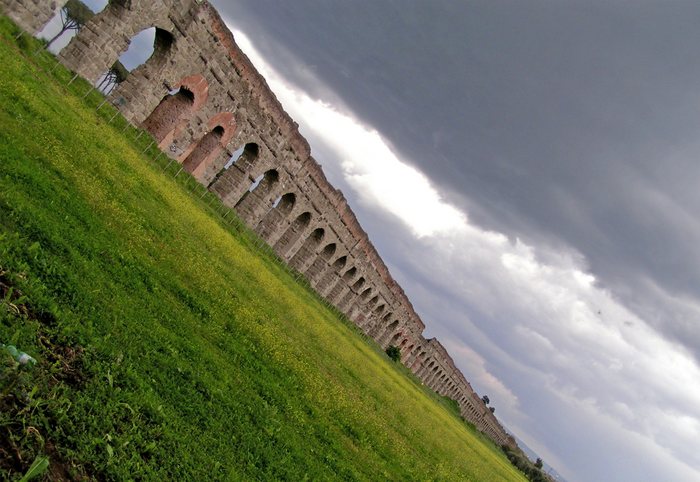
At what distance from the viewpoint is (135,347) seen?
576cm

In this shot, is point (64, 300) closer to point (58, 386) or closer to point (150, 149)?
point (58, 386)

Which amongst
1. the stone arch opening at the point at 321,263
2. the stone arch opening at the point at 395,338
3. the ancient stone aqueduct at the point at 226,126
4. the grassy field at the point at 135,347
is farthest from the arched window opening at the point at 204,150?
the stone arch opening at the point at 395,338

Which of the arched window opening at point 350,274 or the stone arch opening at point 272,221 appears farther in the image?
the arched window opening at point 350,274

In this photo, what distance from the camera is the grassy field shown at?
14.1ft

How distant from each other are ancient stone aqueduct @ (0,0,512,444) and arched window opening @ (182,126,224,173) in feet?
0.14

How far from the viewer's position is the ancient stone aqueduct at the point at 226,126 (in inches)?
651

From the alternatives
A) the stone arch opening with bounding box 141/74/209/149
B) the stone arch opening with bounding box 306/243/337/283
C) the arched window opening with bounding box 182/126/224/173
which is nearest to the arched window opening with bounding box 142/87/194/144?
the stone arch opening with bounding box 141/74/209/149

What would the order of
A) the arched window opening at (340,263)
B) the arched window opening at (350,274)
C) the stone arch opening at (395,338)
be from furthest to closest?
1. the stone arch opening at (395,338)
2. the arched window opening at (350,274)
3. the arched window opening at (340,263)

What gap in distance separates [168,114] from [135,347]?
659 inches

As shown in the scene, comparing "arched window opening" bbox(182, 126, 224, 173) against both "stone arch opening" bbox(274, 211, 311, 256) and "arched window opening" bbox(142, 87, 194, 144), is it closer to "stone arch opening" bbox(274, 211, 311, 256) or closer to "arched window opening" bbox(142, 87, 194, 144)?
"arched window opening" bbox(142, 87, 194, 144)

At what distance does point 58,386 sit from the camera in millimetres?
4277

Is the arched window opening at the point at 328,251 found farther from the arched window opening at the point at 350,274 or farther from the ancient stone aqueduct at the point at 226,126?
the arched window opening at the point at 350,274

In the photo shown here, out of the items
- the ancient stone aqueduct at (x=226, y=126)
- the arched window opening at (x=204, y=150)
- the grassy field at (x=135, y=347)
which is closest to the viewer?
the grassy field at (x=135, y=347)

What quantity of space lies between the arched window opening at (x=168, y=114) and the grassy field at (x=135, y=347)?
6.79m
